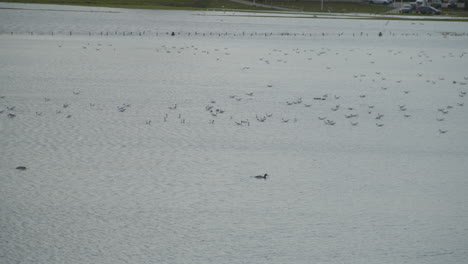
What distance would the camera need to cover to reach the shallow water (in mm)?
7254

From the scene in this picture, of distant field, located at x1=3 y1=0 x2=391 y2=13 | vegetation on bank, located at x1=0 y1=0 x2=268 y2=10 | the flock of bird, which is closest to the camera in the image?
the flock of bird

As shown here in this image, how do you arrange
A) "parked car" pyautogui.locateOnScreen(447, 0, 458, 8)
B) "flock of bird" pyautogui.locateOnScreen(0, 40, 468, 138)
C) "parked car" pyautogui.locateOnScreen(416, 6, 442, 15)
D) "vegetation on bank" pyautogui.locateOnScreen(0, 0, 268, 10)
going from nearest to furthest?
"flock of bird" pyautogui.locateOnScreen(0, 40, 468, 138)
"vegetation on bank" pyautogui.locateOnScreen(0, 0, 268, 10)
"parked car" pyautogui.locateOnScreen(416, 6, 442, 15)
"parked car" pyautogui.locateOnScreen(447, 0, 458, 8)

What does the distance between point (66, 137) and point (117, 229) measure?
15.3 feet

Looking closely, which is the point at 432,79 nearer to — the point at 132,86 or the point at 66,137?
the point at 132,86

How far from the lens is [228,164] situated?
10336 mm

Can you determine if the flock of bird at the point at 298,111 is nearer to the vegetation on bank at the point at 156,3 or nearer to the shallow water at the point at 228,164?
the shallow water at the point at 228,164

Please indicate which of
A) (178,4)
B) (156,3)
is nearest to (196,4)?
(178,4)

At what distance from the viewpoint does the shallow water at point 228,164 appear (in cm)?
725

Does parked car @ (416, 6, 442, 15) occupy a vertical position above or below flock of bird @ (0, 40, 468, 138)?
below

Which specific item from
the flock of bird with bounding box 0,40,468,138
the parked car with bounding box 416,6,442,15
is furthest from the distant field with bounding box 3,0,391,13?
the flock of bird with bounding box 0,40,468,138

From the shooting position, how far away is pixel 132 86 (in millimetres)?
17203

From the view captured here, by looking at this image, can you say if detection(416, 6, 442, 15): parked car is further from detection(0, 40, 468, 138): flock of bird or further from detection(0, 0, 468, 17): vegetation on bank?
detection(0, 40, 468, 138): flock of bird

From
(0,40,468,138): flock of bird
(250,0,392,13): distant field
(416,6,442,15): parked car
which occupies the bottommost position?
(250,0,392,13): distant field

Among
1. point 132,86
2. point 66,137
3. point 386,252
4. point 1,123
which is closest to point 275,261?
point 386,252
